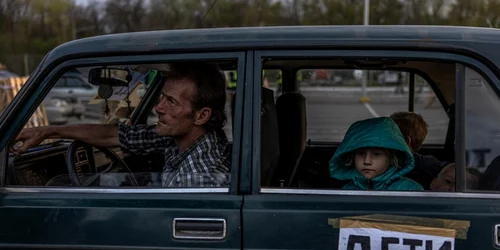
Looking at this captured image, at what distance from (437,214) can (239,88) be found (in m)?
0.81

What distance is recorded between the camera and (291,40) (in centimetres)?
195

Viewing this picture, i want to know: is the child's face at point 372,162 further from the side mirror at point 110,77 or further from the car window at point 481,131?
the side mirror at point 110,77

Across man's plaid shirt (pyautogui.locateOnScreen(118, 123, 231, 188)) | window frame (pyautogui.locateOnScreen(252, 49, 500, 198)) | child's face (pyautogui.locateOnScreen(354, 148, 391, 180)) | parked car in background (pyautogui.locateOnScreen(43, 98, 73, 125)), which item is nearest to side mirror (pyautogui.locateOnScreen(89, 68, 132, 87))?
man's plaid shirt (pyautogui.locateOnScreen(118, 123, 231, 188))

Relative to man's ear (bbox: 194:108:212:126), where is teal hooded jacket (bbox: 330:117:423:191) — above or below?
below

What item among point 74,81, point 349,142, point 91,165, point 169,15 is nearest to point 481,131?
point 349,142

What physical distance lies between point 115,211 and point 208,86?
71cm

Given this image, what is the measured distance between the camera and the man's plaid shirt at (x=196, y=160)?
2121 mm

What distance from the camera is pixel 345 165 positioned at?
7.89 ft

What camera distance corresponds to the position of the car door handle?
74.5 inches

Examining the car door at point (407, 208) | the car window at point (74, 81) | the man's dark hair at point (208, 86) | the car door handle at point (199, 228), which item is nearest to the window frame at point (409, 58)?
the car door at point (407, 208)

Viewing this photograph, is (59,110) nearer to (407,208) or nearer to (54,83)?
(54,83)

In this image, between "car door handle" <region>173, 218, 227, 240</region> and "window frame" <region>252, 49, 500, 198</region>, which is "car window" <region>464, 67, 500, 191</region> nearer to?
"window frame" <region>252, 49, 500, 198</region>

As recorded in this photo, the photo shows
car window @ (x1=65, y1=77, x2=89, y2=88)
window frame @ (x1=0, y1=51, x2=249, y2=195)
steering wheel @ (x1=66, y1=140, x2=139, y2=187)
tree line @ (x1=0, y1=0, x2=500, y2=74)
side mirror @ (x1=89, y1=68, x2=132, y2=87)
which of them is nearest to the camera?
window frame @ (x1=0, y1=51, x2=249, y2=195)

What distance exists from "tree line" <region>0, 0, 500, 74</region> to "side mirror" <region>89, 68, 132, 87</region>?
653 cm
